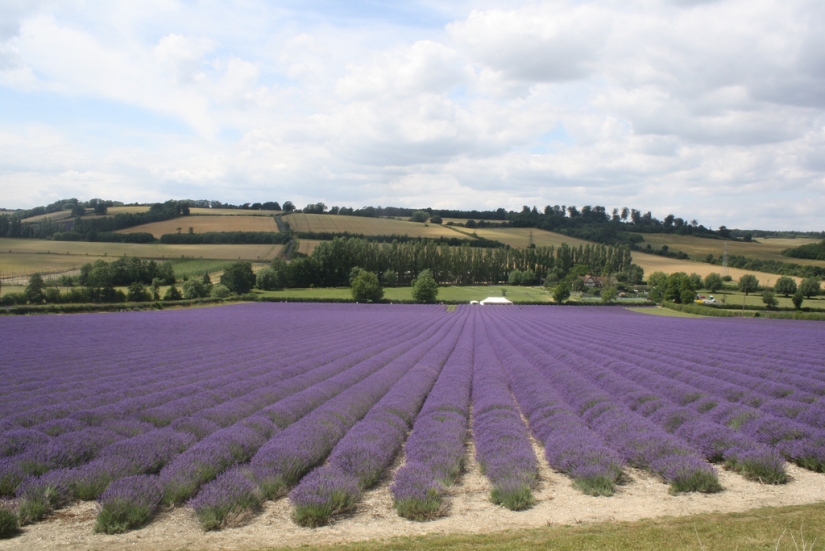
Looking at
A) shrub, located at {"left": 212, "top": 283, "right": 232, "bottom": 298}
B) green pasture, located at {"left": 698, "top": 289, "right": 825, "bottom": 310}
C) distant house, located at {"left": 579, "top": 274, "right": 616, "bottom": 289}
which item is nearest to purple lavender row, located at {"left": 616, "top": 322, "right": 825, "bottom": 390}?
green pasture, located at {"left": 698, "top": 289, "right": 825, "bottom": 310}

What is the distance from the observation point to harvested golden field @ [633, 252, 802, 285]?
86625 millimetres

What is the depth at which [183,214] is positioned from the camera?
367ft

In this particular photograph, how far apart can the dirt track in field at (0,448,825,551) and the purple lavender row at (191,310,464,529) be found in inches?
7.8

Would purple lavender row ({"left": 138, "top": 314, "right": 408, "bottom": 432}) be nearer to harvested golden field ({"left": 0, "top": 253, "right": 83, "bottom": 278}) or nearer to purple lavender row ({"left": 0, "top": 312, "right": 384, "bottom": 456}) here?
purple lavender row ({"left": 0, "top": 312, "right": 384, "bottom": 456})

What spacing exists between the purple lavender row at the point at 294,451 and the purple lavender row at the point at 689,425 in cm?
569

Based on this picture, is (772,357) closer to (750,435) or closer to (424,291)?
(750,435)

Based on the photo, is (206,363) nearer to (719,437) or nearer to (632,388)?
(632,388)

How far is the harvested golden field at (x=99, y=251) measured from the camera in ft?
222

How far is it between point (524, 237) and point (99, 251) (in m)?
97.8

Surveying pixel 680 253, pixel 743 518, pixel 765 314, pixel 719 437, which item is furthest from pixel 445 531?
pixel 680 253

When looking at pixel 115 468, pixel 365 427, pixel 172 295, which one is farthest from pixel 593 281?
pixel 115 468

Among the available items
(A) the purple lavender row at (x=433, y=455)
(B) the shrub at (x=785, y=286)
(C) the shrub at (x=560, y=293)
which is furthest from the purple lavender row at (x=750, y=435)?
(B) the shrub at (x=785, y=286)

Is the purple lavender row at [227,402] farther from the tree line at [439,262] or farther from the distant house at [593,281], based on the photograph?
the distant house at [593,281]

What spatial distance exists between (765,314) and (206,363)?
58.3 meters
